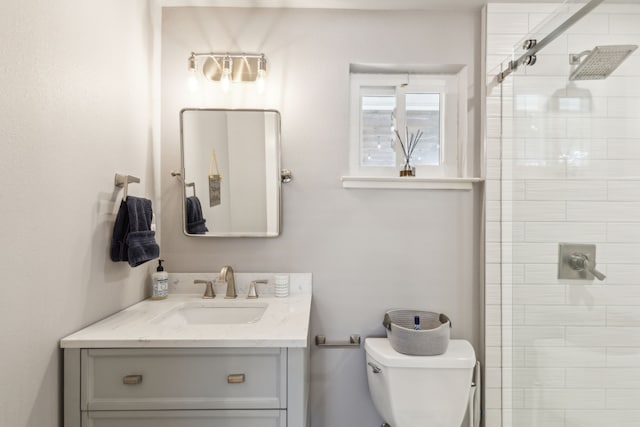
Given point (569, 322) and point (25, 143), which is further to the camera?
→ point (569, 322)

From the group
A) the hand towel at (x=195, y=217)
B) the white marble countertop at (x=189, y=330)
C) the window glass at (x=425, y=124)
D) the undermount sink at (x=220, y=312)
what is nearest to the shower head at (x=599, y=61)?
the window glass at (x=425, y=124)

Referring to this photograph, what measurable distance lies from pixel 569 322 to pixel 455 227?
0.58 m

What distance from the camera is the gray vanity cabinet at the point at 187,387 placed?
3.44 feet

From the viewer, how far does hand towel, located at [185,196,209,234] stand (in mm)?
1669

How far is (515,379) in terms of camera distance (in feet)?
5.27

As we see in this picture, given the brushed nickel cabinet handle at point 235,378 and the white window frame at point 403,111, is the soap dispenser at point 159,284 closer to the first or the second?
the brushed nickel cabinet handle at point 235,378

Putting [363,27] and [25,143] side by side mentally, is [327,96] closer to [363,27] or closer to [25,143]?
[363,27]

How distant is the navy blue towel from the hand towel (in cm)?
34

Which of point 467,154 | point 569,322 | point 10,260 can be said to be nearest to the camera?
point 10,260

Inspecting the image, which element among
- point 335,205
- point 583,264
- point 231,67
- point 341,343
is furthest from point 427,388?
point 231,67

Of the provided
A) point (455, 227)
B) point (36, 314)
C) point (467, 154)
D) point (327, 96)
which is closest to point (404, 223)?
point (455, 227)

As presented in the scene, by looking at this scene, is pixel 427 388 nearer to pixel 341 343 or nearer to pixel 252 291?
pixel 341 343

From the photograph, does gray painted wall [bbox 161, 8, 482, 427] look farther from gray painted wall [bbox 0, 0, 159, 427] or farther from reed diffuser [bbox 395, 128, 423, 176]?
gray painted wall [bbox 0, 0, 159, 427]

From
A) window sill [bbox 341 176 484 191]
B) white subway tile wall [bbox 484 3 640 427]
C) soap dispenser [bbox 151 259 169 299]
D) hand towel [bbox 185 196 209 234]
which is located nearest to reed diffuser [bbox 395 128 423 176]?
window sill [bbox 341 176 484 191]
